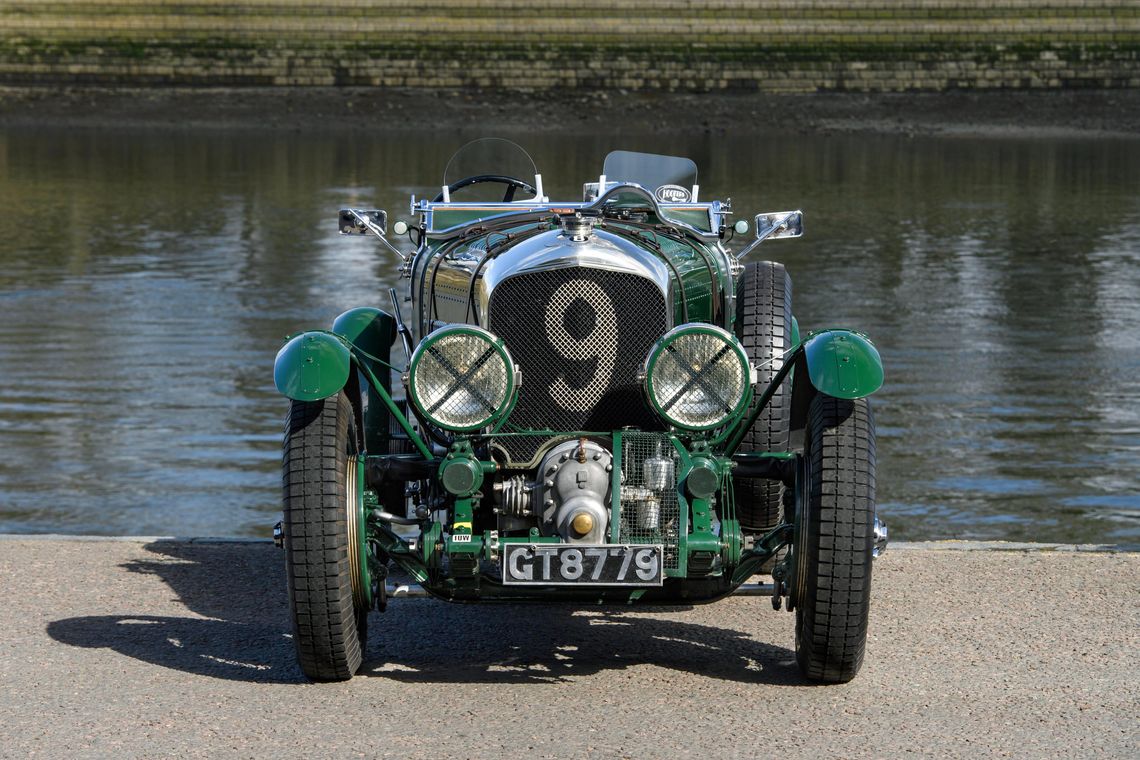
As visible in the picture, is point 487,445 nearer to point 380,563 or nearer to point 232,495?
point 380,563

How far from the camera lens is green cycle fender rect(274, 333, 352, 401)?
6.19 metres

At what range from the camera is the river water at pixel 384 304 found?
37.7 feet

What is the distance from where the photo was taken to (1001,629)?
22.6 feet

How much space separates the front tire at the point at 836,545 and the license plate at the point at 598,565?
536 millimetres

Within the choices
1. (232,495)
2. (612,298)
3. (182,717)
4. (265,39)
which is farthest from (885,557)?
(265,39)

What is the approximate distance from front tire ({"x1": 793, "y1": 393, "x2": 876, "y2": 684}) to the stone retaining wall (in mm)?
42160

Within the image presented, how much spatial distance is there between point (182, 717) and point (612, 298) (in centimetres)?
212

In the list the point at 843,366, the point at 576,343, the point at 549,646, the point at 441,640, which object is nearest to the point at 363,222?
the point at 576,343

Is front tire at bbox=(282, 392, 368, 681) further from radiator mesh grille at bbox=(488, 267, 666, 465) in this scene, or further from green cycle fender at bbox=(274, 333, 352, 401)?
radiator mesh grille at bbox=(488, 267, 666, 465)

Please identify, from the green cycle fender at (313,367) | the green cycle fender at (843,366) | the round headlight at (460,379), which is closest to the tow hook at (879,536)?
the green cycle fender at (843,366)

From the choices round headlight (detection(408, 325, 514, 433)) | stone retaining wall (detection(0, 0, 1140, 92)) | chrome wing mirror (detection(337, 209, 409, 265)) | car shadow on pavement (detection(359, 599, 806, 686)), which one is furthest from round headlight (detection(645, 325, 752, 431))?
stone retaining wall (detection(0, 0, 1140, 92))

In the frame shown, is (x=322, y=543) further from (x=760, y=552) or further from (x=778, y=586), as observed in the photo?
(x=778, y=586)

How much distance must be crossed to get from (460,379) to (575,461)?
492 millimetres

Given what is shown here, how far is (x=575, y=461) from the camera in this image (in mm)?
6133
